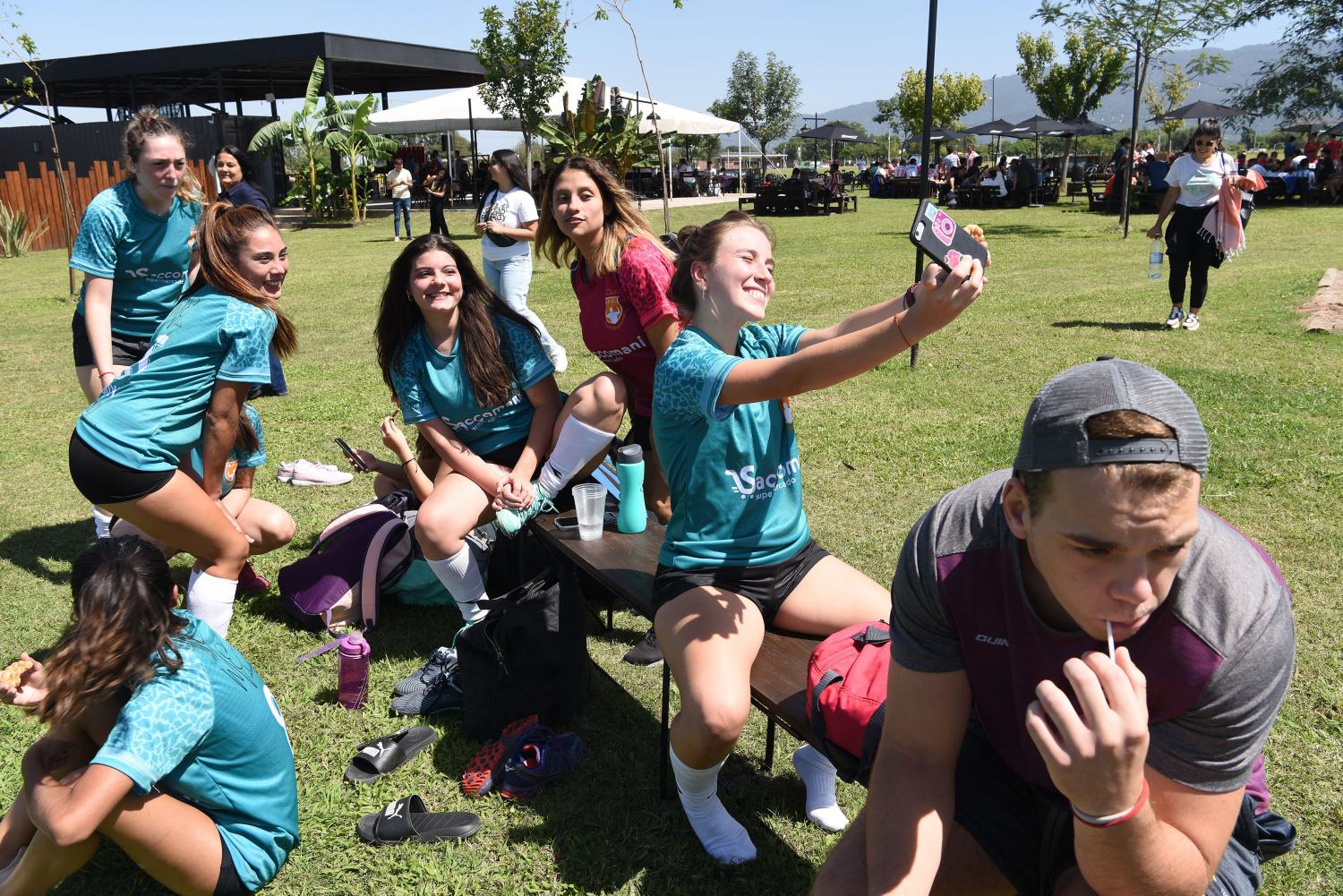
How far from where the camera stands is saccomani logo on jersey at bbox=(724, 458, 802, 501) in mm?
2863

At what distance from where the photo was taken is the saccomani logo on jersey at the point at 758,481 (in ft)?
9.39

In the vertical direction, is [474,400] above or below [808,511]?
above

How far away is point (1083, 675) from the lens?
4.67 feet

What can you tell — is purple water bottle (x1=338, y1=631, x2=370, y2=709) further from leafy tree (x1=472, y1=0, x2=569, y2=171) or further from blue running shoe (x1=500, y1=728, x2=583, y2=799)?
leafy tree (x1=472, y1=0, x2=569, y2=171)

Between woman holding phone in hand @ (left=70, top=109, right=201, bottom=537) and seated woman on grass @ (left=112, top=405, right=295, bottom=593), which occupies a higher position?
woman holding phone in hand @ (left=70, top=109, right=201, bottom=537)

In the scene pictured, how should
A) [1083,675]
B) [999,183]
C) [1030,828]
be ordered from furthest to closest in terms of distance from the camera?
[999,183], [1030,828], [1083,675]

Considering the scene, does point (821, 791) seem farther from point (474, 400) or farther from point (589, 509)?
point (474, 400)

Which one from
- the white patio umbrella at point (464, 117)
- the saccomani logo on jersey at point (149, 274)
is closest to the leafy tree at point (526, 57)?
the white patio umbrella at point (464, 117)

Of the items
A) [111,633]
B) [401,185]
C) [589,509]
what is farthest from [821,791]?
[401,185]

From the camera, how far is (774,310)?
11.3 metres

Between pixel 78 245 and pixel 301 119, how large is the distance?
73.1 ft

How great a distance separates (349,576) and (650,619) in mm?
1856

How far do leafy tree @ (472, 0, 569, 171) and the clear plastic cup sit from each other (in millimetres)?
21981

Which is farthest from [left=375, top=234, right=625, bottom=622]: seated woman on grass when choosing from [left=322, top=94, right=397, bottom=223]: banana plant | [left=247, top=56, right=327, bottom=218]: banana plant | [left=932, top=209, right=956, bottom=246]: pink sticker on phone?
[left=247, top=56, right=327, bottom=218]: banana plant
